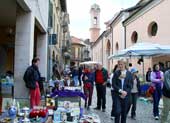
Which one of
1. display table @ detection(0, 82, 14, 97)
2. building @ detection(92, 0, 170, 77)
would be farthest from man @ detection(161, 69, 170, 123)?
building @ detection(92, 0, 170, 77)

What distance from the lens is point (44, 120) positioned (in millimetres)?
7000

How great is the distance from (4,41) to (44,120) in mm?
14056

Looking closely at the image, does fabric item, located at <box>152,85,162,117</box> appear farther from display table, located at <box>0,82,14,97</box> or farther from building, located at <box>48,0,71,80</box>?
building, located at <box>48,0,71,80</box>

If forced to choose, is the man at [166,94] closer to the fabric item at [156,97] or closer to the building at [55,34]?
the fabric item at [156,97]

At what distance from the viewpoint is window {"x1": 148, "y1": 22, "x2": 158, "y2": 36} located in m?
25.7

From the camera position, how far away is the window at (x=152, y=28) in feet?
84.5

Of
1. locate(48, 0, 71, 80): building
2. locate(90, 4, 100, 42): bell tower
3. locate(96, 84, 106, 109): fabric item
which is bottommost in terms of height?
locate(96, 84, 106, 109): fabric item

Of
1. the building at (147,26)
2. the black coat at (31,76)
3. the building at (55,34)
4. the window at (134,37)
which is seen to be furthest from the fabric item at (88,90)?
the window at (134,37)

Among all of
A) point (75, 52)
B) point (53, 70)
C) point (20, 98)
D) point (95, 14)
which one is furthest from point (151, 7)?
point (75, 52)

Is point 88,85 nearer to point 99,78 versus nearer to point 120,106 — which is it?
point 99,78

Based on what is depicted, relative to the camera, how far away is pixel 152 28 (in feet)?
87.7

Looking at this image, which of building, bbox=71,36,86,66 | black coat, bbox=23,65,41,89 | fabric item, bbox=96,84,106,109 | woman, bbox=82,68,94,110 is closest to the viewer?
black coat, bbox=23,65,41,89

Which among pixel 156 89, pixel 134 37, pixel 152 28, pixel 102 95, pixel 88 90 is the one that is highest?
pixel 152 28

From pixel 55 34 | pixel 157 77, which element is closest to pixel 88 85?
pixel 157 77
